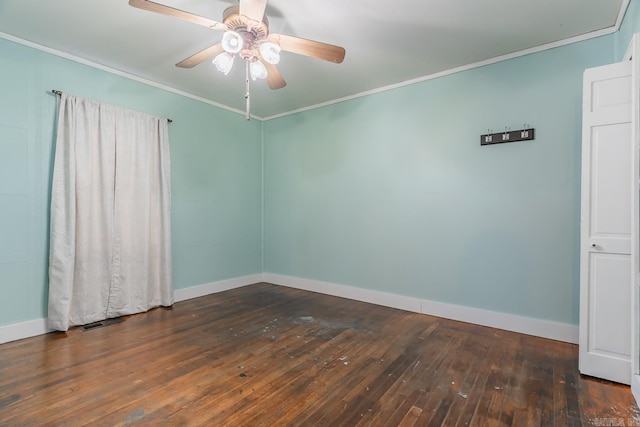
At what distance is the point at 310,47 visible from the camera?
7.20 ft

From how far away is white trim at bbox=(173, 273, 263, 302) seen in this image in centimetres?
409

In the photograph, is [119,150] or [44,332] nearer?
[44,332]

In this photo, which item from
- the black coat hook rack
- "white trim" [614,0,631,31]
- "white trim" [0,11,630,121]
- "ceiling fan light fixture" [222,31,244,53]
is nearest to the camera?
"ceiling fan light fixture" [222,31,244,53]

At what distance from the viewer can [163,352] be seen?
2611 millimetres

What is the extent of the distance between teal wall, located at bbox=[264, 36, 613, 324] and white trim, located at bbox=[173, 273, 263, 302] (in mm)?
712

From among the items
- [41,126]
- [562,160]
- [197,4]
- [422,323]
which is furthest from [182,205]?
A: [562,160]

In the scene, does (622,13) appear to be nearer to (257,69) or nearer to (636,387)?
(636,387)

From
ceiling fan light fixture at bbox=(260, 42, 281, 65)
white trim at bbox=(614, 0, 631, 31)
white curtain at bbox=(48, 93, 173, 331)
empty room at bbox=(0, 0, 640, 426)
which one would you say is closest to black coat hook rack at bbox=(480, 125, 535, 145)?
empty room at bbox=(0, 0, 640, 426)

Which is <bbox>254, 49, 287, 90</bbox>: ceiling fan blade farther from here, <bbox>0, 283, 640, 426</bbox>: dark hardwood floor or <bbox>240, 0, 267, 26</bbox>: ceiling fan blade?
<bbox>0, 283, 640, 426</bbox>: dark hardwood floor

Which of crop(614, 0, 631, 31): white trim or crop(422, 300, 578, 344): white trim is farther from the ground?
crop(614, 0, 631, 31): white trim

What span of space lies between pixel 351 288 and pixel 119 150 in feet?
11.0

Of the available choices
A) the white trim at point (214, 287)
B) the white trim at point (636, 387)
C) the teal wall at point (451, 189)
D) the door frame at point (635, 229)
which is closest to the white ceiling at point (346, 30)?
the teal wall at point (451, 189)

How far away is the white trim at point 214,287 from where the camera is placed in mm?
4090

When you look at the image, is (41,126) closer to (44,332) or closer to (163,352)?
(44,332)
